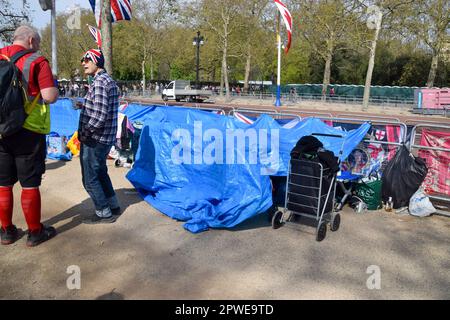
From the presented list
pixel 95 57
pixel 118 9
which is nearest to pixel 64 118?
pixel 118 9

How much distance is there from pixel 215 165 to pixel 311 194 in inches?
55.4

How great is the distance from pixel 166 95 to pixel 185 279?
124ft

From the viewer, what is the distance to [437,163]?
6477mm

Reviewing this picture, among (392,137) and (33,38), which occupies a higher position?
(33,38)

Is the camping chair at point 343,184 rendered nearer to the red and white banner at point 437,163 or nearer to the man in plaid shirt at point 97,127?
the red and white banner at point 437,163

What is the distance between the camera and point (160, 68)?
81.1 metres

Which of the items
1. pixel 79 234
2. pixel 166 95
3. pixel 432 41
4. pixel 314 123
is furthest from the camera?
pixel 166 95

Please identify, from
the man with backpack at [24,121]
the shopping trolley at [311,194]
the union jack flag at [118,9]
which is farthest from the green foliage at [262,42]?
the man with backpack at [24,121]

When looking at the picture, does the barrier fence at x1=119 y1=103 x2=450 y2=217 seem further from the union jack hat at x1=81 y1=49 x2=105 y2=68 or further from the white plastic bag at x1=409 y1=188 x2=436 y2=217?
the union jack hat at x1=81 y1=49 x2=105 y2=68

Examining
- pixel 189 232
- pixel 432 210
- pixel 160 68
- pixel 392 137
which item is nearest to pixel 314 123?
pixel 392 137

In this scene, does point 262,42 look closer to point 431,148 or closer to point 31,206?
point 431,148

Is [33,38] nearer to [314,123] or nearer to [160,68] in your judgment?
[314,123]

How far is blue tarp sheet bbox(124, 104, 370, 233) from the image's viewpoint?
17.0 ft

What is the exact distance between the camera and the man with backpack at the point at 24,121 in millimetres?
4133
